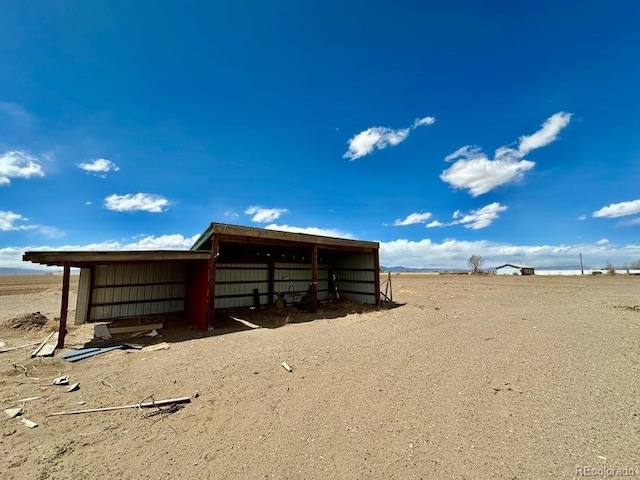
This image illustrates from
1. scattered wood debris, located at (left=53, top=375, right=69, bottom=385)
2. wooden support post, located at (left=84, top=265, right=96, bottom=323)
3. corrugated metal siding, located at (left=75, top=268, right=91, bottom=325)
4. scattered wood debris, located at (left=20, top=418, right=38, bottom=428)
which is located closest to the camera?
scattered wood debris, located at (left=20, top=418, right=38, bottom=428)

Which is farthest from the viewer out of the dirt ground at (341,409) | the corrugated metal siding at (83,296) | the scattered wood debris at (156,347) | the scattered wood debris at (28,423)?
the corrugated metal siding at (83,296)

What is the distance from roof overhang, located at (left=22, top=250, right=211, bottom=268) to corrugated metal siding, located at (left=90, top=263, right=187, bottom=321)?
3884 millimetres

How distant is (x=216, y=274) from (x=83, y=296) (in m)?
5.51

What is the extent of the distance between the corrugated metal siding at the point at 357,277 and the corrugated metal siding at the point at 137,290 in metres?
9.20

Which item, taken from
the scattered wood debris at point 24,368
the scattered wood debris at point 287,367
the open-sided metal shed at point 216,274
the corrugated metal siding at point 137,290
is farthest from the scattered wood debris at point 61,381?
the corrugated metal siding at point 137,290

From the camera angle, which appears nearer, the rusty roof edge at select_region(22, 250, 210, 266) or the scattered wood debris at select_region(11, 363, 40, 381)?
the scattered wood debris at select_region(11, 363, 40, 381)

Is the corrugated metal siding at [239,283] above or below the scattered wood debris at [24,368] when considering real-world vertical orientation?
above

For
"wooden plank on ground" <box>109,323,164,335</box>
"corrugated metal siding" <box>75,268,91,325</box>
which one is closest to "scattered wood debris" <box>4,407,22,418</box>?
"wooden plank on ground" <box>109,323,164,335</box>

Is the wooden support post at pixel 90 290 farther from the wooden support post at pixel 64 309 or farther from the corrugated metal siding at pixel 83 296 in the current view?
the wooden support post at pixel 64 309

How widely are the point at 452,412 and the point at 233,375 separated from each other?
415 cm

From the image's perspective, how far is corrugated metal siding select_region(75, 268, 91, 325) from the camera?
12438 millimetres

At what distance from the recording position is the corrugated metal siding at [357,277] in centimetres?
1698

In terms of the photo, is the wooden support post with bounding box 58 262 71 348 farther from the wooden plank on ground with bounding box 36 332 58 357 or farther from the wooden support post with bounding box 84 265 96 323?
the wooden support post with bounding box 84 265 96 323

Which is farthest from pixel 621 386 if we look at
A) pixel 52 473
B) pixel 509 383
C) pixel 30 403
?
pixel 30 403
